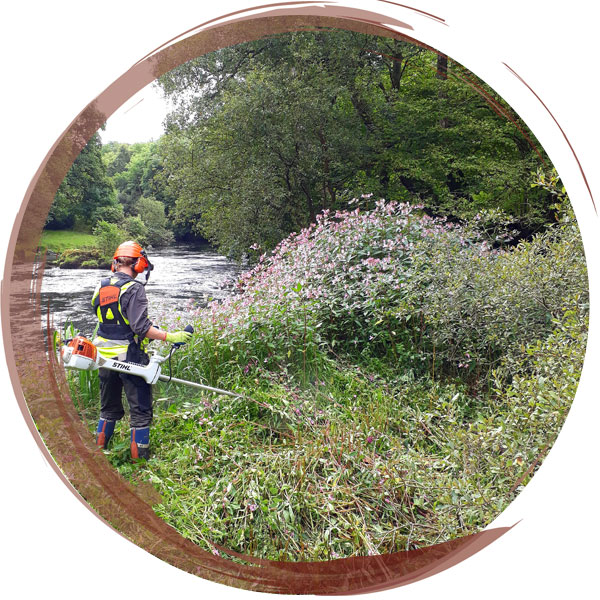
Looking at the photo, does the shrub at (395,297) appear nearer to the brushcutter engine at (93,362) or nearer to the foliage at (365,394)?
the foliage at (365,394)

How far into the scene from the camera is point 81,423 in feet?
7.65

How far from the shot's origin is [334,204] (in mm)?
3389

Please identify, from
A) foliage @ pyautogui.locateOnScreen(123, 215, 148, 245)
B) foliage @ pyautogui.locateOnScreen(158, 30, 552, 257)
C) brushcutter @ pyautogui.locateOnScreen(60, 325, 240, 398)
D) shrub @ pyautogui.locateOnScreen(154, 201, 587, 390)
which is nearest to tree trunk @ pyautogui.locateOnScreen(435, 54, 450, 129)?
foliage @ pyautogui.locateOnScreen(158, 30, 552, 257)

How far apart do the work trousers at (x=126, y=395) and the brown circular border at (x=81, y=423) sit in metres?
0.15

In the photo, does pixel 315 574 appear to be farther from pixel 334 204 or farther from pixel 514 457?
pixel 334 204

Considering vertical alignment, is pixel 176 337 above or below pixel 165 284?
below

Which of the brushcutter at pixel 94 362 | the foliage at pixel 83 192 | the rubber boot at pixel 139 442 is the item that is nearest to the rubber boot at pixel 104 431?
the rubber boot at pixel 139 442

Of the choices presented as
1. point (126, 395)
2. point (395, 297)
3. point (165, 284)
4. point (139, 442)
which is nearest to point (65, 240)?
point (165, 284)

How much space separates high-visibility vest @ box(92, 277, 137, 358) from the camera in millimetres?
2256

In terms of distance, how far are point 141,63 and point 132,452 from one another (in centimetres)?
188

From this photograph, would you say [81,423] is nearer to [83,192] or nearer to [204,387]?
[204,387]

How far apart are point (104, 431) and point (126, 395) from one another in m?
0.22

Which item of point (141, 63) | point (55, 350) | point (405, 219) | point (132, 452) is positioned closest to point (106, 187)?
point (141, 63)

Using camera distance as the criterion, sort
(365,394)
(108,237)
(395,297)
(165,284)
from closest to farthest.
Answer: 1. (108,237)
2. (165,284)
3. (365,394)
4. (395,297)
